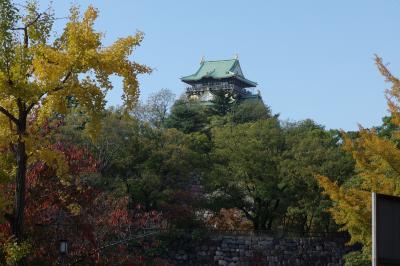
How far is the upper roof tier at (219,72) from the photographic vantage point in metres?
62.5

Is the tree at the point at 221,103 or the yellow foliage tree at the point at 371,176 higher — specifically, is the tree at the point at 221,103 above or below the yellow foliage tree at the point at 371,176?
above

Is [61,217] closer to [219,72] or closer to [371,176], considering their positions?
[371,176]

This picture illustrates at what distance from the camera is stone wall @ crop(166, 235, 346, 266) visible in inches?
1250

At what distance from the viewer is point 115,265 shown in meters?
15.9

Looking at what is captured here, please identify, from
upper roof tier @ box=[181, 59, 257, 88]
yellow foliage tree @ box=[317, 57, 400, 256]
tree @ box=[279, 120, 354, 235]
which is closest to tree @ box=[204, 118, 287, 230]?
tree @ box=[279, 120, 354, 235]

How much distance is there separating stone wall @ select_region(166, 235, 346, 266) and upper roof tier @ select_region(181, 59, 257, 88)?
31235 millimetres

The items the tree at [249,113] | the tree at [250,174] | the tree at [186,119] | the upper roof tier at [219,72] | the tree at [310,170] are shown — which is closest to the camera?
the tree at [310,170]

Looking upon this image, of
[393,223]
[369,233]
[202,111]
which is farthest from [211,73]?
[393,223]

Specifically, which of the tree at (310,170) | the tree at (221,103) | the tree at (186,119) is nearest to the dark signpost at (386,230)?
the tree at (310,170)

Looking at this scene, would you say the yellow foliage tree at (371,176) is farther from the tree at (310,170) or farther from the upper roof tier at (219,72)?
the upper roof tier at (219,72)

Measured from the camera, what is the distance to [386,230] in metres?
6.07

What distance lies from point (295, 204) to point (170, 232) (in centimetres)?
600

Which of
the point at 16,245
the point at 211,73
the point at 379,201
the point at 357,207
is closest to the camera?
the point at 379,201

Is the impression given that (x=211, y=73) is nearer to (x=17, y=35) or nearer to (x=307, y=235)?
(x=307, y=235)
